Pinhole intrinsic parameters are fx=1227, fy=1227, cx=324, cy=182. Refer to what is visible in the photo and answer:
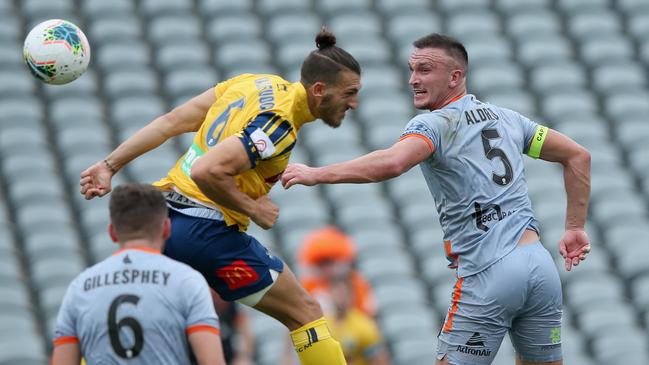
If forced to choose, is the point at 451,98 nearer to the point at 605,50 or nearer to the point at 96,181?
the point at 96,181

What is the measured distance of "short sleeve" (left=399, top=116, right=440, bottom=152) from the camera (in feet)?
21.0

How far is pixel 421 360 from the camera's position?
11039 mm

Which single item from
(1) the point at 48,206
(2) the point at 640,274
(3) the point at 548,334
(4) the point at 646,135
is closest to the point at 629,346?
(2) the point at 640,274

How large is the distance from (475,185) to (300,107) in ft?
3.37

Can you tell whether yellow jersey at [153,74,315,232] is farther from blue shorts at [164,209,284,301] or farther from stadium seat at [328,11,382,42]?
stadium seat at [328,11,382,42]

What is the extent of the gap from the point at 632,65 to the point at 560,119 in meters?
1.61

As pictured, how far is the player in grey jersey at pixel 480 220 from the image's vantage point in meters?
6.55

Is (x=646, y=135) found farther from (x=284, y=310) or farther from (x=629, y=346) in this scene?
(x=284, y=310)

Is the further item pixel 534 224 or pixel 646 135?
pixel 646 135

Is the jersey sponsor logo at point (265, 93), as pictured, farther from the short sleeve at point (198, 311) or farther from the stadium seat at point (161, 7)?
the stadium seat at point (161, 7)

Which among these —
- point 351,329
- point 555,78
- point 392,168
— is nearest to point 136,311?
point 392,168

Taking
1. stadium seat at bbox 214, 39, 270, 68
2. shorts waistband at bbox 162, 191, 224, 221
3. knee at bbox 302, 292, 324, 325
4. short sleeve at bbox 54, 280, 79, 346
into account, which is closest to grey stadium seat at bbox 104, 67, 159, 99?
stadium seat at bbox 214, 39, 270, 68

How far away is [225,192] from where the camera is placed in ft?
20.2

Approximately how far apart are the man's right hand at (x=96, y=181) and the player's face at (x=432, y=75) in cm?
174
